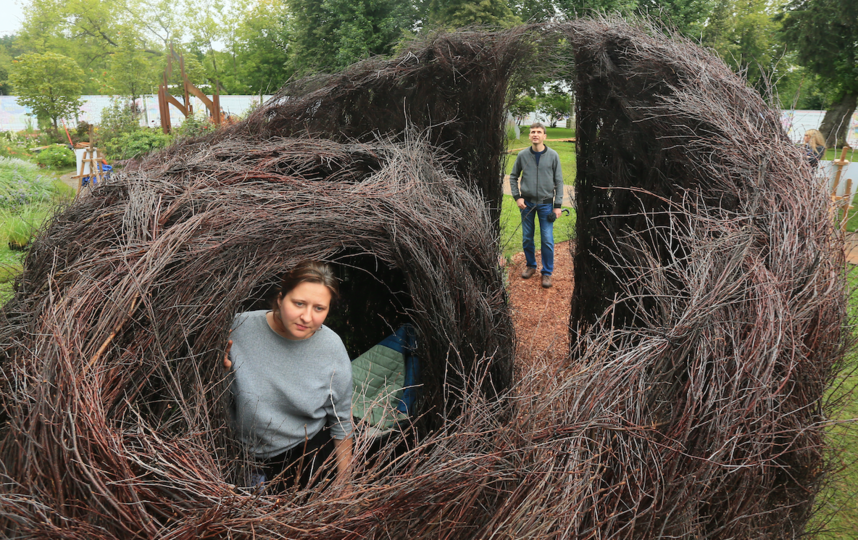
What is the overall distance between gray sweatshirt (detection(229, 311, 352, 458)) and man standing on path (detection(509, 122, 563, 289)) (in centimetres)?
466

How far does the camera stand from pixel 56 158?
58.3 feet

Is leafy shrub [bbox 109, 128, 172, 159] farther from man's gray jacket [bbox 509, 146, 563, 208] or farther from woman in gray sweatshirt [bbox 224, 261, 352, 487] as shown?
woman in gray sweatshirt [bbox 224, 261, 352, 487]

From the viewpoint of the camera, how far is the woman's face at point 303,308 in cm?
233

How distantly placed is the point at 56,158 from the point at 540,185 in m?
17.3

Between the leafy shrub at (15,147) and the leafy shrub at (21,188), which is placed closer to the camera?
the leafy shrub at (21,188)

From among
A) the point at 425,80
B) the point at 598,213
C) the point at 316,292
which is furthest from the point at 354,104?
the point at 316,292

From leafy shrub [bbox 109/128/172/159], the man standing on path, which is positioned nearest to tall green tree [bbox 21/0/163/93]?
leafy shrub [bbox 109/128/172/159]

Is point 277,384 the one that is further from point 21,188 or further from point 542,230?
point 21,188

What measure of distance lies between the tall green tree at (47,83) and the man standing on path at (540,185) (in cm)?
2328

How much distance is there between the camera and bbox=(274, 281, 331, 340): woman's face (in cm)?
233

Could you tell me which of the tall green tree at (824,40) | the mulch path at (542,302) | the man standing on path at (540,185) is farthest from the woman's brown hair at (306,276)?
the tall green tree at (824,40)

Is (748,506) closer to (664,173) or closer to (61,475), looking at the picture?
(61,475)

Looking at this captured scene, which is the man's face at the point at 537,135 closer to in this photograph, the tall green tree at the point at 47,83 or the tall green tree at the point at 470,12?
the tall green tree at the point at 470,12

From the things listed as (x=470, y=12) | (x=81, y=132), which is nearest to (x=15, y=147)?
(x=81, y=132)
